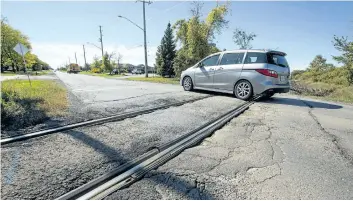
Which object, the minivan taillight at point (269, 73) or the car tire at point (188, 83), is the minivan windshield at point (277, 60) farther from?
the car tire at point (188, 83)

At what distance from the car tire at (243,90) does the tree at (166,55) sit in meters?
28.0

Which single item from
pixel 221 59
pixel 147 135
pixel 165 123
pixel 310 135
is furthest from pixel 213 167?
pixel 221 59

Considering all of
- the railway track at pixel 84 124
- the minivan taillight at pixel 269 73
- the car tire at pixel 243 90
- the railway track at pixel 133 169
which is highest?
the minivan taillight at pixel 269 73

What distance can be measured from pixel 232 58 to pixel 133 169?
288 inches

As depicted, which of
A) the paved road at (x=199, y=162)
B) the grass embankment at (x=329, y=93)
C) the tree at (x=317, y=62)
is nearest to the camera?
the paved road at (x=199, y=162)

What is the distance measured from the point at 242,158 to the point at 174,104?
385 cm

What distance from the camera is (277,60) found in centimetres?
822

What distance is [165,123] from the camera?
465 centimetres

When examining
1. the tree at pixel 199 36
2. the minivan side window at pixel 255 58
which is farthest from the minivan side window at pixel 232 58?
the tree at pixel 199 36

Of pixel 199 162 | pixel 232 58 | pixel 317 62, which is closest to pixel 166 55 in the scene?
pixel 232 58

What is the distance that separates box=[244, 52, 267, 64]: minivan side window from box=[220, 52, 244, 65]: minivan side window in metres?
0.24

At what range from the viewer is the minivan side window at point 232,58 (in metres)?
8.68

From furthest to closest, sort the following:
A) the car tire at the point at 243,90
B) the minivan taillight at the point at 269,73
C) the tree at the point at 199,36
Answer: the tree at the point at 199,36
the car tire at the point at 243,90
the minivan taillight at the point at 269,73

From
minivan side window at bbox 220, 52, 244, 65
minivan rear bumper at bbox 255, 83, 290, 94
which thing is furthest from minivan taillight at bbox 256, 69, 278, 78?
minivan side window at bbox 220, 52, 244, 65
